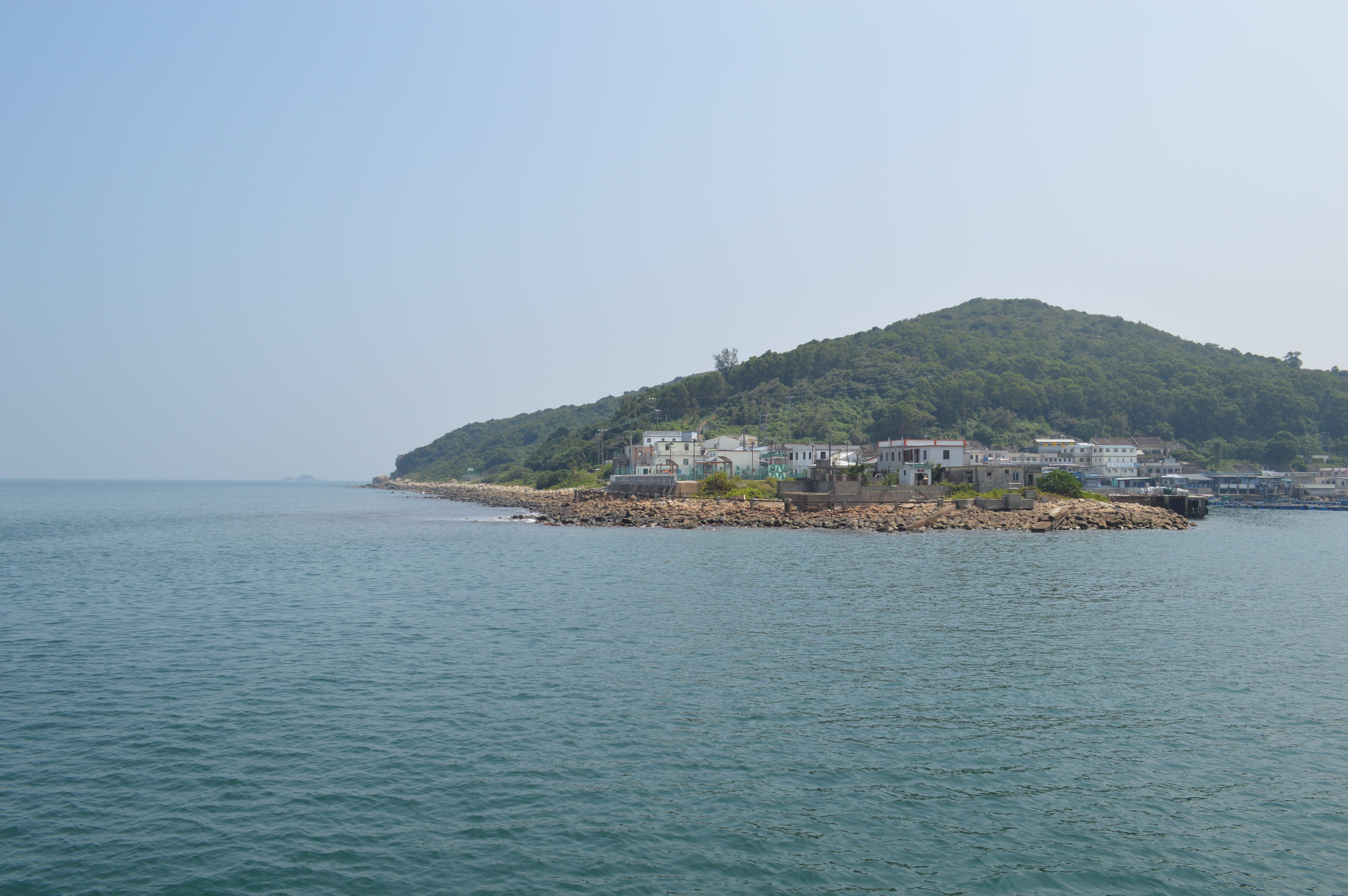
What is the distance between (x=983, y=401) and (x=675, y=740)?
458ft

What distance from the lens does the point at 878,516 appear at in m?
Result: 63.7

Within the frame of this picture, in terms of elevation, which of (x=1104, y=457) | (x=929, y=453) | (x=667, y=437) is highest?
(x=667, y=437)

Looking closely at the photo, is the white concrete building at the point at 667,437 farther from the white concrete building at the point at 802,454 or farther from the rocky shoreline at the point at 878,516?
the rocky shoreline at the point at 878,516

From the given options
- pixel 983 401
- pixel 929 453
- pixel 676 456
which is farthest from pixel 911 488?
pixel 983 401

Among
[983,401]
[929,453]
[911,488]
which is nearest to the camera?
[911,488]

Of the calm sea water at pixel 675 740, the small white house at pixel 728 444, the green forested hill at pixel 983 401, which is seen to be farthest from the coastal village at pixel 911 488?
the calm sea water at pixel 675 740

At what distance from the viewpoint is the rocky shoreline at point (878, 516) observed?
2454 inches

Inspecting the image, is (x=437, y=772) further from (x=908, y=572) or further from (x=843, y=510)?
(x=843, y=510)


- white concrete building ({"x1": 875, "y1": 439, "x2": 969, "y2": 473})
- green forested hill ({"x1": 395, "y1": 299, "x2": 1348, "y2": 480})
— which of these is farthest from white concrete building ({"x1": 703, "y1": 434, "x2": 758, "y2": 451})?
white concrete building ({"x1": 875, "y1": 439, "x2": 969, "y2": 473})

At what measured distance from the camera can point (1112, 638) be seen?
22.8 m

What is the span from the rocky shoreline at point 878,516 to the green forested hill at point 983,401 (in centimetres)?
5399

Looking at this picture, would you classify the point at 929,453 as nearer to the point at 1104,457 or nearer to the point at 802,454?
the point at 802,454

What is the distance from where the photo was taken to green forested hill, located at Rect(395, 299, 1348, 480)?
135750mm

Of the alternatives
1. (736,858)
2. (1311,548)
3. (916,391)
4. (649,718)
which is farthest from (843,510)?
(916,391)
